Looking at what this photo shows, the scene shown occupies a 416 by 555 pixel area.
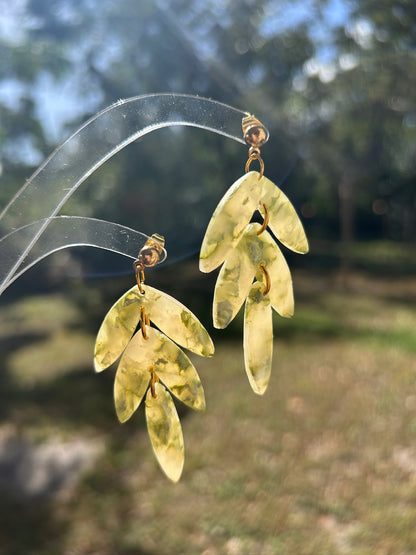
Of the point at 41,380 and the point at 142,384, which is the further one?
the point at 41,380

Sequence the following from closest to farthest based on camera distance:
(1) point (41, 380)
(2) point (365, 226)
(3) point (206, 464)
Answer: (3) point (206, 464)
(1) point (41, 380)
(2) point (365, 226)

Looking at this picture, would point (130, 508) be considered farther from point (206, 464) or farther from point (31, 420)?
point (31, 420)

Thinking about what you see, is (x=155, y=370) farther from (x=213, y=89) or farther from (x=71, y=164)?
(x=213, y=89)

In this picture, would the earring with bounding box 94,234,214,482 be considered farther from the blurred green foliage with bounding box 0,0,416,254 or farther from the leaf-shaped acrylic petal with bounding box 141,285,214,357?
the blurred green foliage with bounding box 0,0,416,254

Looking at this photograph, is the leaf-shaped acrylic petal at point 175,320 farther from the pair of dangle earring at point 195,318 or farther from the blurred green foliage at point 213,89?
the blurred green foliage at point 213,89

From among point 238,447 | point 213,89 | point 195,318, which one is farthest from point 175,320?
point 213,89

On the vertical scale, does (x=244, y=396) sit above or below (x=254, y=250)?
above

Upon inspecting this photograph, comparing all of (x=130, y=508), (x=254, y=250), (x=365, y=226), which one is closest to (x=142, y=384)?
(x=254, y=250)

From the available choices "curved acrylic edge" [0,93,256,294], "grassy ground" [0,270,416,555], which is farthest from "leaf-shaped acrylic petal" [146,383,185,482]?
"grassy ground" [0,270,416,555]
